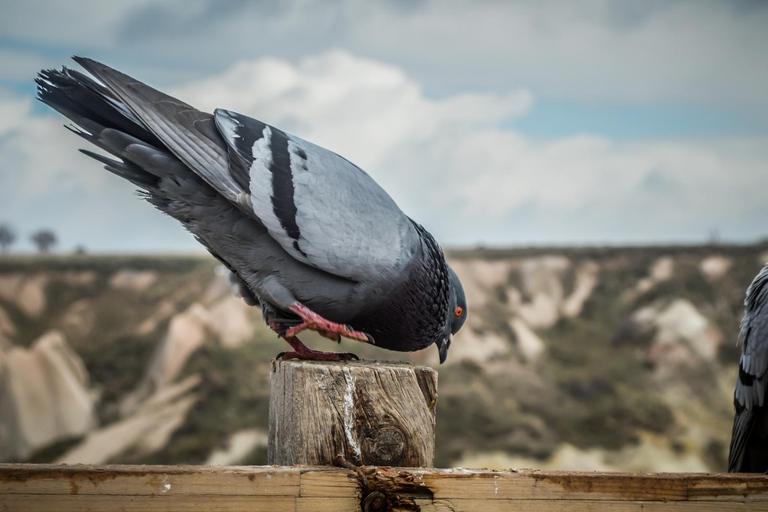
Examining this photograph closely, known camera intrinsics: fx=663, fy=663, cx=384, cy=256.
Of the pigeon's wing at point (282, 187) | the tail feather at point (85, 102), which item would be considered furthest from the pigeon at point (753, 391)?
the tail feather at point (85, 102)

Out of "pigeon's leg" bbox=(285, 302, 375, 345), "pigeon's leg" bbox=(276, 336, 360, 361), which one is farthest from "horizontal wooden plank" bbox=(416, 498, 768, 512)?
"pigeon's leg" bbox=(285, 302, 375, 345)

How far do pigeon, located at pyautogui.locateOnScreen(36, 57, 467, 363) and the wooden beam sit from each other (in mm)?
992

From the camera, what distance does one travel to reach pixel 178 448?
8.75 metres

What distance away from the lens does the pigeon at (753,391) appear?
3729mm

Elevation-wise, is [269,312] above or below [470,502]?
above

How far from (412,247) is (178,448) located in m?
6.51

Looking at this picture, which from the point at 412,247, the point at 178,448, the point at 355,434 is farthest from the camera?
the point at 178,448

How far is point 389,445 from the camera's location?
8.12 feet

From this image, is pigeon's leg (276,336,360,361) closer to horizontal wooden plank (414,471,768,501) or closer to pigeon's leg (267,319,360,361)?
pigeon's leg (267,319,360,361)

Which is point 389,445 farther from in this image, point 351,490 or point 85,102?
point 85,102

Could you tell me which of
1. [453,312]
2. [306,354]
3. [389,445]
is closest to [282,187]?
[306,354]

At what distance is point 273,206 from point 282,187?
13 cm

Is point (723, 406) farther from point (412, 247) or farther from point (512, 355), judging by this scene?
point (412, 247)

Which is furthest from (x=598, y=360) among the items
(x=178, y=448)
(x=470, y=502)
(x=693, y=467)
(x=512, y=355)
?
(x=470, y=502)
